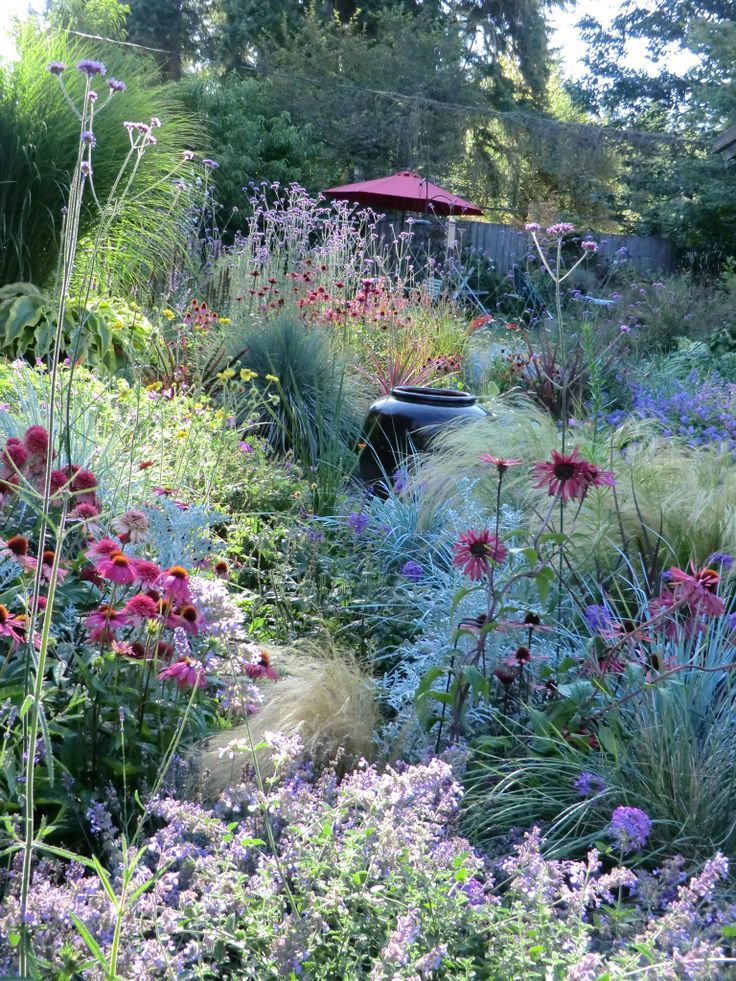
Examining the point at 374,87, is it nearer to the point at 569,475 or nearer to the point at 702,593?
the point at 569,475

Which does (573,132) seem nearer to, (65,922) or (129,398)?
(129,398)

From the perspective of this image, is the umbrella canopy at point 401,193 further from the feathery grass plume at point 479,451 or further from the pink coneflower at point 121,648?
the pink coneflower at point 121,648

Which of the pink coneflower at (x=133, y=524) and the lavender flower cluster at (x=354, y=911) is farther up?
the pink coneflower at (x=133, y=524)

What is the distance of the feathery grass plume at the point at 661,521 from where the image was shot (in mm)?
2992

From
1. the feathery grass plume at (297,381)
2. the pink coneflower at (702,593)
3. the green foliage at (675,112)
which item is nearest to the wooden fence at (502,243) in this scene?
the green foliage at (675,112)

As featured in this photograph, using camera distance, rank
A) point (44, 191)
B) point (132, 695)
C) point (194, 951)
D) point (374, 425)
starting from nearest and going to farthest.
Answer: point (194, 951) → point (132, 695) → point (374, 425) → point (44, 191)

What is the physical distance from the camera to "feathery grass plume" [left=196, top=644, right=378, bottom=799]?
6.89 ft

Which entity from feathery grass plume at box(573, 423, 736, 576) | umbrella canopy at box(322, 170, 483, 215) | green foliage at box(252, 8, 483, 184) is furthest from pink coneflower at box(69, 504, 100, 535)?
green foliage at box(252, 8, 483, 184)

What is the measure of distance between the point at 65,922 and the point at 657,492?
2488 millimetres

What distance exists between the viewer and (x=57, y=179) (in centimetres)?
663

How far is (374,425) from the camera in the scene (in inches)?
179

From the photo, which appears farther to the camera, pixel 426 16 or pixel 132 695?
pixel 426 16

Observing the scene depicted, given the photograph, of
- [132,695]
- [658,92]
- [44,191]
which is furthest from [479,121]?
[132,695]

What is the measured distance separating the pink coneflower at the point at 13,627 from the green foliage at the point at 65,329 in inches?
151
